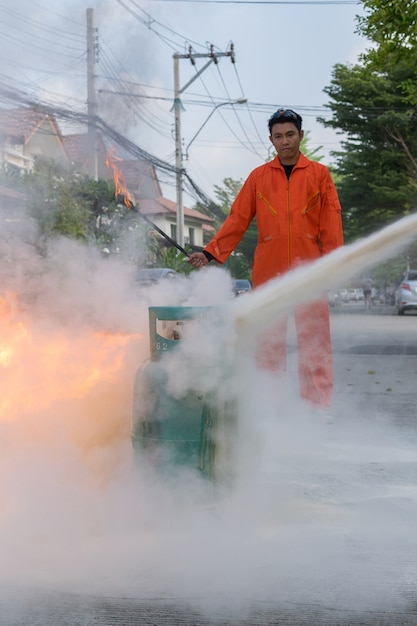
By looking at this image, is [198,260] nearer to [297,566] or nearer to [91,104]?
[297,566]

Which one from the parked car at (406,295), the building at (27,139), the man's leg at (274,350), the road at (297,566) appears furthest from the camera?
the parked car at (406,295)

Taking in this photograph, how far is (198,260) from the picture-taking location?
13.5 feet

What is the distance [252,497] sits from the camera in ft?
11.2

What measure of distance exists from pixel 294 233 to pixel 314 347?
0.64 m

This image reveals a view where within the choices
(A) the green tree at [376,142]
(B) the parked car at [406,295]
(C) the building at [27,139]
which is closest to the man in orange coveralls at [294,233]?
(C) the building at [27,139]

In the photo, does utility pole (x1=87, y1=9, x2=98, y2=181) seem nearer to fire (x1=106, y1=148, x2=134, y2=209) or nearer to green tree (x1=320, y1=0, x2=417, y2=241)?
fire (x1=106, y1=148, x2=134, y2=209)

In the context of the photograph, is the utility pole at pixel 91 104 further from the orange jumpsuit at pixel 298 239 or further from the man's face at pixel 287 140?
the orange jumpsuit at pixel 298 239

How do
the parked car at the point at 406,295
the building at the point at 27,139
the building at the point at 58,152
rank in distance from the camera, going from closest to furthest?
1. the building at the point at 58,152
2. the building at the point at 27,139
3. the parked car at the point at 406,295

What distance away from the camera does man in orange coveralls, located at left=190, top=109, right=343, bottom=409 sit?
14.0ft

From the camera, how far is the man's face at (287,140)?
14.0 feet

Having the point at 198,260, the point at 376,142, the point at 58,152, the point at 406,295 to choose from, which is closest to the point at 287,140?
the point at 198,260

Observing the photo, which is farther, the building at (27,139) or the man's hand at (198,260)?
the building at (27,139)

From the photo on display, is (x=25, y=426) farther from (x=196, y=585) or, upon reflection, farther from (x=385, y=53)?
(x=385, y=53)

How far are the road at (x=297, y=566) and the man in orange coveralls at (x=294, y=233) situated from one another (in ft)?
1.89
